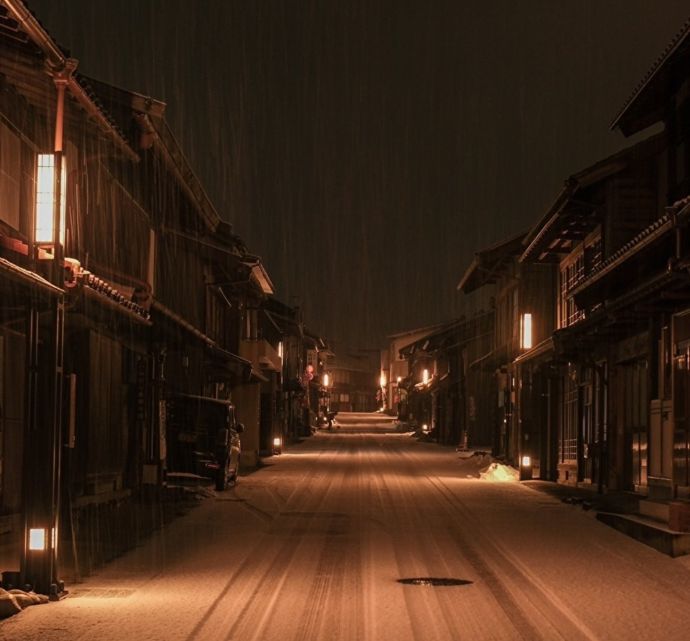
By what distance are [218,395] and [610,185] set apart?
19.9 meters

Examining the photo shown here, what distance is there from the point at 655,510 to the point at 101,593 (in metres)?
9.86

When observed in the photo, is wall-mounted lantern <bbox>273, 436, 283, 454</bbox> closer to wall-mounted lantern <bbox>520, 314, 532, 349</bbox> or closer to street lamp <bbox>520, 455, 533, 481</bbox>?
wall-mounted lantern <bbox>520, 314, 532, 349</bbox>

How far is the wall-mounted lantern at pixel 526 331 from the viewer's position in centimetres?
3622

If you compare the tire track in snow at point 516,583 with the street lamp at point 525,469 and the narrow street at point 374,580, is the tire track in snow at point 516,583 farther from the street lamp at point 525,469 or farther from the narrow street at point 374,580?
the street lamp at point 525,469

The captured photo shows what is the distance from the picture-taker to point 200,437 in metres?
26.5

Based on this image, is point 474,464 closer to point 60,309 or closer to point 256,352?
point 256,352

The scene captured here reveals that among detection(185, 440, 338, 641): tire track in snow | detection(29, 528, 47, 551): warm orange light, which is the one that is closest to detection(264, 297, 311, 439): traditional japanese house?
detection(185, 440, 338, 641): tire track in snow

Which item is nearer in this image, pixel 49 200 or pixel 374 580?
pixel 49 200

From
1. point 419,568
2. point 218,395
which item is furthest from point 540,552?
point 218,395

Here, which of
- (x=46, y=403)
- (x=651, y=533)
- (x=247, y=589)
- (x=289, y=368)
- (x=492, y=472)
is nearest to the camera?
(x=46, y=403)

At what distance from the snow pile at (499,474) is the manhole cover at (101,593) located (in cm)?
2208

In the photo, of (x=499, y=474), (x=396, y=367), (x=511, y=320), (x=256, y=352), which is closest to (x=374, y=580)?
(x=499, y=474)

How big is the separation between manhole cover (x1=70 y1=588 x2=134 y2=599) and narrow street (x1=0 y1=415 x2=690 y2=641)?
0.01m

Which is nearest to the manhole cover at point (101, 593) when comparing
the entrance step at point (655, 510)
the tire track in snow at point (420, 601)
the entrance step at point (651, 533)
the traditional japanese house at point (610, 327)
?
the tire track in snow at point (420, 601)
